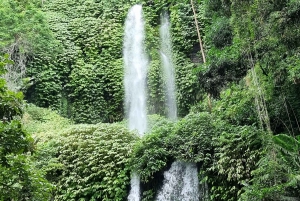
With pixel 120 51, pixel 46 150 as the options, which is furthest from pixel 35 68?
pixel 46 150

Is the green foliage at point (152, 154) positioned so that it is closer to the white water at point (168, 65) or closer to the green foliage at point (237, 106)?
the green foliage at point (237, 106)

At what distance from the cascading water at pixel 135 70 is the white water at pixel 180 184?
528 cm

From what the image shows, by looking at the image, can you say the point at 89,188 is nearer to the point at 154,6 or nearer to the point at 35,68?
the point at 35,68

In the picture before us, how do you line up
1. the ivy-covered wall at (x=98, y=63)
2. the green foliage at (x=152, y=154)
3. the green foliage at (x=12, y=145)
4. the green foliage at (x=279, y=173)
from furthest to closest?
the ivy-covered wall at (x=98, y=63) < the green foliage at (x=152, y=154) < the green foliage at (x=279, y=173) < the green foliage at (x=12, y=145)

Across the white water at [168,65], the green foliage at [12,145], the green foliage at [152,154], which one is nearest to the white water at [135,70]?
the white water at [168,65]

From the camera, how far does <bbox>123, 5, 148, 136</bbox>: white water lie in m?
15.2

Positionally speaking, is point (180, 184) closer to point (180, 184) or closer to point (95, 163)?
point (180, 184)

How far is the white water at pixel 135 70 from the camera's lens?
15.2 meters

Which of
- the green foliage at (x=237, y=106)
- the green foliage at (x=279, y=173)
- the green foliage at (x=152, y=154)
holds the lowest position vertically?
the green foliage at (x=279, y=173)

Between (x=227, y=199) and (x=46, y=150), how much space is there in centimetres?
552

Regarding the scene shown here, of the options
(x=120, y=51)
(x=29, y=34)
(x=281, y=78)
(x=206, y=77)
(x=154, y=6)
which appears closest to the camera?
(x=281, y=78)

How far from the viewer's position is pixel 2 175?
3.94 m

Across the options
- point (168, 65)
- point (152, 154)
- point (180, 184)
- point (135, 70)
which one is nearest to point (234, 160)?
point (180, 184)

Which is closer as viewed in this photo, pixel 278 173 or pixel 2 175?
pixel 2 175
